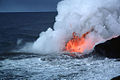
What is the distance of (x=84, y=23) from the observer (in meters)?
27.4

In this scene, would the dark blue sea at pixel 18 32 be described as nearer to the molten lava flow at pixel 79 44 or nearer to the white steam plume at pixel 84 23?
the white steam plume at pixel 84 23

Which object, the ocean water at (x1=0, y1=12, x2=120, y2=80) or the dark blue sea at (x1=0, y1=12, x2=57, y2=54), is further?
the dark blue sea at (x1=0, y1=12, x2=57, y2=54)

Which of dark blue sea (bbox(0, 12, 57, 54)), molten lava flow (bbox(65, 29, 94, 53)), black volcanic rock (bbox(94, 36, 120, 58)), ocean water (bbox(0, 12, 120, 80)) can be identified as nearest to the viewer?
ocean water (bbox(0, 12, 120, 80))

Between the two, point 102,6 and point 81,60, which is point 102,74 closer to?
point 81,60

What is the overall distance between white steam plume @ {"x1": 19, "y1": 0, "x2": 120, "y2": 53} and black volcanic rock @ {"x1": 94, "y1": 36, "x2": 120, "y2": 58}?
3801 millimetres

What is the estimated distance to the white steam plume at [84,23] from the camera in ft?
87.1

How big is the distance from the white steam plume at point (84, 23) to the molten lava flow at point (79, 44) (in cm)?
59

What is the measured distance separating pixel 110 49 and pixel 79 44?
20.4 ft

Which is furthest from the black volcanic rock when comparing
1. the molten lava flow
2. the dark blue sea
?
the dark blue sea

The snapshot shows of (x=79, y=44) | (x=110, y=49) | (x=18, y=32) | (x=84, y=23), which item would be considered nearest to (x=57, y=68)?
(x=110, y=49)

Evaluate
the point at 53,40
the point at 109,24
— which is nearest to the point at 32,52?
the point at 53,40

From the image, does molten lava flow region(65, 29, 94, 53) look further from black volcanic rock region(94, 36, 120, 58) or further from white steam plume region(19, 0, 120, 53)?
black volcanic rock region(94, 36, 120, 58)

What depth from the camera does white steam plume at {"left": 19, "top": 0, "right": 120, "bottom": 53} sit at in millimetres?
26547

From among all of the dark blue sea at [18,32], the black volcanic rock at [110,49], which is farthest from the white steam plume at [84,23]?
the dark blue sea at [18,32]
